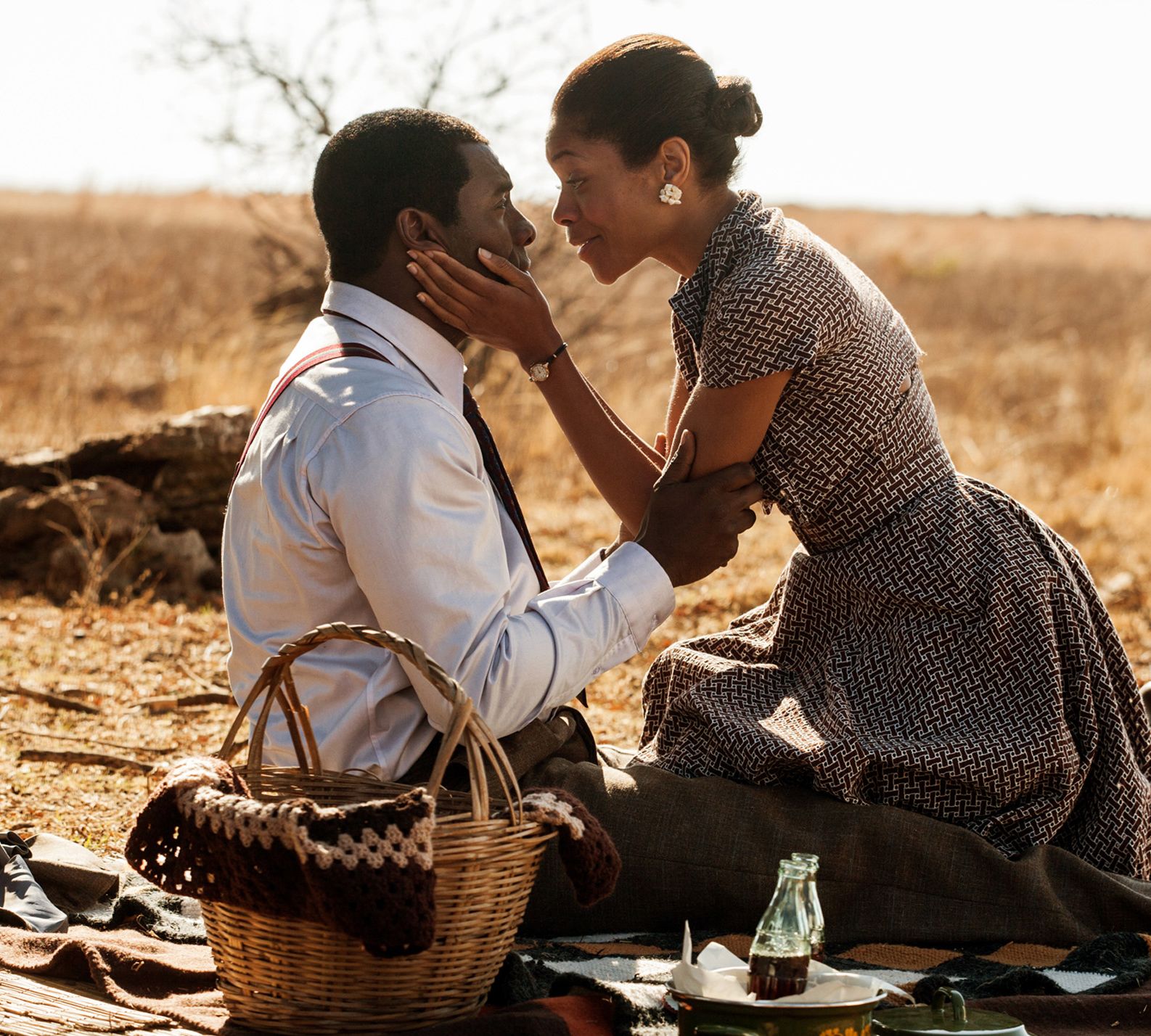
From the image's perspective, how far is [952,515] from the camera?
3.37 metres

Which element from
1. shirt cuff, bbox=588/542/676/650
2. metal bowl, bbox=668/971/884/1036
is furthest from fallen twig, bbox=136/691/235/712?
metal bowl, bbox=668/971/884/1036

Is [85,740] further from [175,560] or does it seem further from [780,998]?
[780,998]

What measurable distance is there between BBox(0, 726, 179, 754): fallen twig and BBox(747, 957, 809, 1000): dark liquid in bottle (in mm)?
3100

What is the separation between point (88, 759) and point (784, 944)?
311 cm

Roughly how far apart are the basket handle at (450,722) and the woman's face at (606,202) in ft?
4.30

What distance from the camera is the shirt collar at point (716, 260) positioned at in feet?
11.1

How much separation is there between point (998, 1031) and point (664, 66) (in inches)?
85.8

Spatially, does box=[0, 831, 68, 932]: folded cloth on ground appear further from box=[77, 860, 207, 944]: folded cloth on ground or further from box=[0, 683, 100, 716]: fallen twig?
box=[0, 683, 100, 716]: fallen twig

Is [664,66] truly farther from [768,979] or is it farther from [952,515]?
[768,979]

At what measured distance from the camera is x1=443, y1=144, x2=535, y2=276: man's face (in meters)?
3.15

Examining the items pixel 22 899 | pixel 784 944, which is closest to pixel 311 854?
pixel 784 944

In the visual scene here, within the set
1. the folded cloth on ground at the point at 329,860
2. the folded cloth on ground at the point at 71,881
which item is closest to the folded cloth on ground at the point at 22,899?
the folded cloth on ground at the point at 71,881

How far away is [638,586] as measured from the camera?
2969mm

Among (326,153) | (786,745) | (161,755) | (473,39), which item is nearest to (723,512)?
(786,745)
